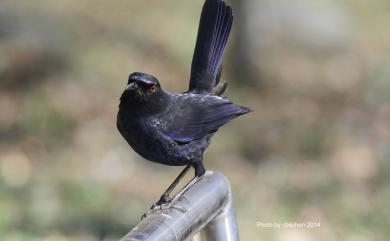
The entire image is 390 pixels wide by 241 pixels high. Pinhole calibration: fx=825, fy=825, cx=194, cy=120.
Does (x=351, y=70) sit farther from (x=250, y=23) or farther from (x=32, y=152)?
(x=32, y=152)

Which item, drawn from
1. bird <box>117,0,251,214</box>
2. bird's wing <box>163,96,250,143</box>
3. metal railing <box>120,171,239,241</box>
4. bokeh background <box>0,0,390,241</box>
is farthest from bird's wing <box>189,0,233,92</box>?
bokeh background <box>0,0,390,241</box>

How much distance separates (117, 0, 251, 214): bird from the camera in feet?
13.7

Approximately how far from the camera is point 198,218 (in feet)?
9.89

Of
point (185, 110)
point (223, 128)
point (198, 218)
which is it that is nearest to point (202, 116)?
point (185, 110)

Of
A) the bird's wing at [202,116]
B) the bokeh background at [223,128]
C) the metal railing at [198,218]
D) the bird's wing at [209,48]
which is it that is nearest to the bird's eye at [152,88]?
the bird's wing at [202,116]

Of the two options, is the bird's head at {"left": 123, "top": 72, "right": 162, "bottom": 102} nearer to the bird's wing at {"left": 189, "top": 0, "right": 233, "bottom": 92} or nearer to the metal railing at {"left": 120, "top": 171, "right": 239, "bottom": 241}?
the bird's wing at {"left": 189, "top": 0, "right": 233, "bottom": 92}

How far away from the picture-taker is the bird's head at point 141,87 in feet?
13.3

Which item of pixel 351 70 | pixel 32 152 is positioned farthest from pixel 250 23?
pixel 32 152

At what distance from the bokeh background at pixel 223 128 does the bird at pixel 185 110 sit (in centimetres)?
210

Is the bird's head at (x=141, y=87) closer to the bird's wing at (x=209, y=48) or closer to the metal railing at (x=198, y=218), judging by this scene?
the bird's wing at (x=209, y=48)

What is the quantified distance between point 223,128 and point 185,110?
5.60 m

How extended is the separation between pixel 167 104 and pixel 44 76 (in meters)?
6.47

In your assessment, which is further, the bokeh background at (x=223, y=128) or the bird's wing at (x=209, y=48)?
the bokeh background at (x=223, y=128)

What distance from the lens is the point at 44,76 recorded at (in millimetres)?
10586
